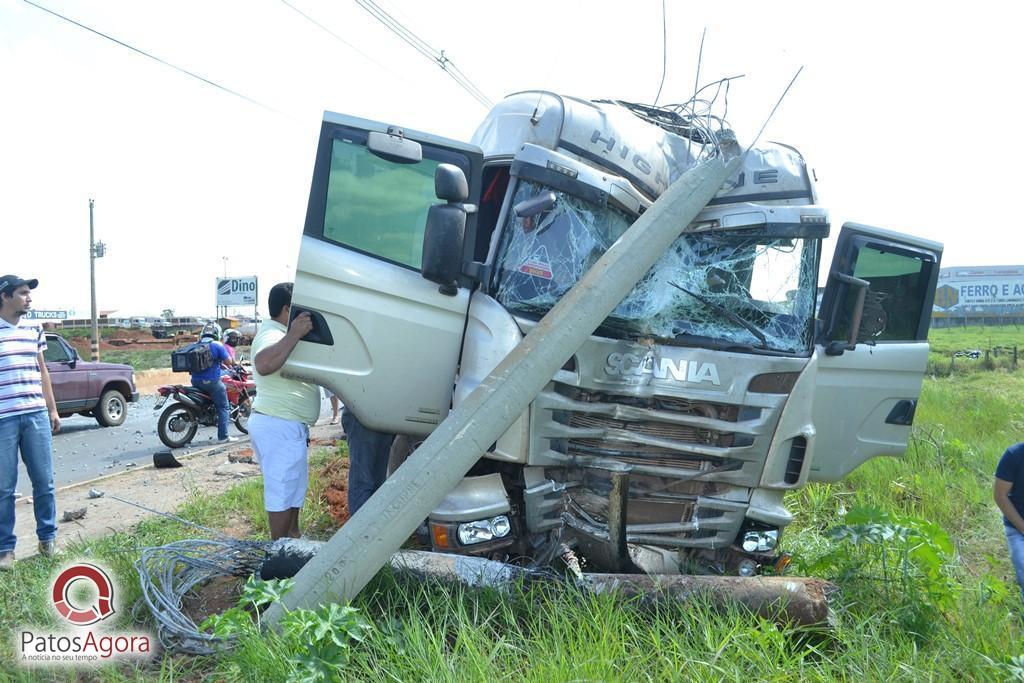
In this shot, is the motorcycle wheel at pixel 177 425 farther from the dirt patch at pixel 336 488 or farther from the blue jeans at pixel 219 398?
the dirt patch at pixel 336 488

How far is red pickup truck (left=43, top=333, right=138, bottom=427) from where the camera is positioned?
11.3 meters

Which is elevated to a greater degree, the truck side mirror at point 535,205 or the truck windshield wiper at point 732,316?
the truck side mirror at point 535,205

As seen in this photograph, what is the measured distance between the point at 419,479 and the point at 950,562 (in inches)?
151

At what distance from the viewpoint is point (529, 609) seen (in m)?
3.21

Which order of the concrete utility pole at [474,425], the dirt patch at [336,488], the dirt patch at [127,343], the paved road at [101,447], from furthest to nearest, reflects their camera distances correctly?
1. the dirt patch at [127,343]
2. the paved road at [101,447]
3. the dirt patch at [336,488]
4. the concrete utility pole at [474,425]

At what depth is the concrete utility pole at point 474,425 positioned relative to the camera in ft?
9.60

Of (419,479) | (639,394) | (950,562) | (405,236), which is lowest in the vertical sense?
(950,562)

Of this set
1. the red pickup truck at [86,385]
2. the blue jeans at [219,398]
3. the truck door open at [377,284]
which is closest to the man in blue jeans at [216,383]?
the blue jeans at [219,398]

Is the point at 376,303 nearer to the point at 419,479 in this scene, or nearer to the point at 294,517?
the point at 419,479

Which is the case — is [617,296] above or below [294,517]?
above

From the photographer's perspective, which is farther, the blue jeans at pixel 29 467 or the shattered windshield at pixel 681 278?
the blue jeans at pixel 29 467

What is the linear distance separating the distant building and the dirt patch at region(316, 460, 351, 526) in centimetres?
4942

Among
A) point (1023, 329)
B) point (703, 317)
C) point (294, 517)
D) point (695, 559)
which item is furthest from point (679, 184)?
point (1023, 329)

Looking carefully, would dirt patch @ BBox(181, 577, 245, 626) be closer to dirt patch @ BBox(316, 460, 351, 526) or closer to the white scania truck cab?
the white scania truck cab
